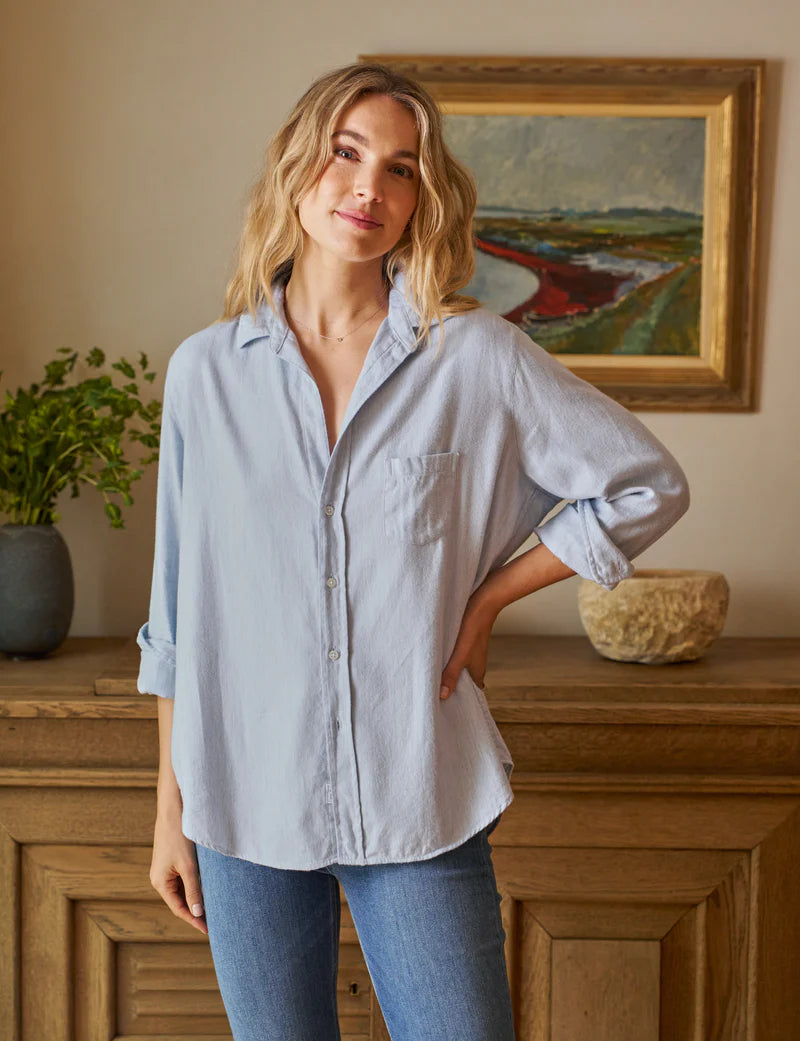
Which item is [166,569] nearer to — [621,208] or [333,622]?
[333,622]

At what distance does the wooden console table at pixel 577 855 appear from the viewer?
1.76 meters

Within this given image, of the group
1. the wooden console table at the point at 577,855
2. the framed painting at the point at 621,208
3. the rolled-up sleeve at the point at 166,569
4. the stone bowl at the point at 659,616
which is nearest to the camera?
the rolled-up sleeve at the point at 166,569

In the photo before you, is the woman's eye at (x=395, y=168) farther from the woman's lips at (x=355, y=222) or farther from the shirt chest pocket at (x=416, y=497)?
the shirt chest pocket at (x=416, y=497)

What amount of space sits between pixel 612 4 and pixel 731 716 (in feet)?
4.56

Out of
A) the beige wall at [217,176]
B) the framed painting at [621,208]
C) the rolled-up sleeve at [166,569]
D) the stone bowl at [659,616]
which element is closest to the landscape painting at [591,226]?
the framed painting at [621,208]

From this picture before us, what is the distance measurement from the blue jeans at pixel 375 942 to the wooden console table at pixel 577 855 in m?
0.62

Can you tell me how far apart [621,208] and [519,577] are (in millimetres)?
1178

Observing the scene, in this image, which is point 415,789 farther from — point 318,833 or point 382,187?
point 382,187

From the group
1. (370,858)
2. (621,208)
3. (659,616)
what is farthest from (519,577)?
(621,208)

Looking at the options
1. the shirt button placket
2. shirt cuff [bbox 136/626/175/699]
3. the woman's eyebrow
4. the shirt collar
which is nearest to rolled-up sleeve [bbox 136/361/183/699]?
shirt cuff [bbox 136/626/175/699]

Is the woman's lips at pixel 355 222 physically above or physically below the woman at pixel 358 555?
above

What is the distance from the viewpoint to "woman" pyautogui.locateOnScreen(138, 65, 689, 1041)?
1113 millimetres

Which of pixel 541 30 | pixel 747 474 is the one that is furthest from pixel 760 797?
pixel 541 30

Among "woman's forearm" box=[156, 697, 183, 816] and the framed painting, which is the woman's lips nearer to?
"woman's forearm" box=[156, 697, 183, 816]
